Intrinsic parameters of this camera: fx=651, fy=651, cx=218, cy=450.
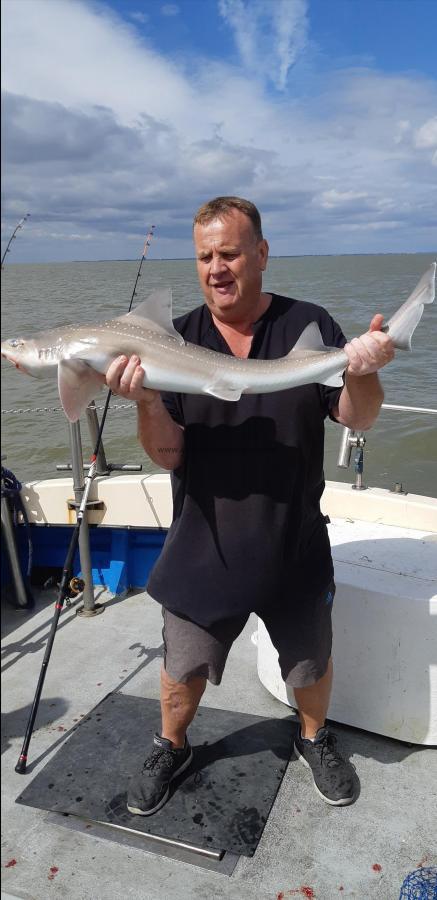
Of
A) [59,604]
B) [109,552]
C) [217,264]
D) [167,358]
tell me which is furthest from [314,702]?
[109,552]

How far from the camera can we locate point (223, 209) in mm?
2258

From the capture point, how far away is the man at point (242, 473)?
226cm

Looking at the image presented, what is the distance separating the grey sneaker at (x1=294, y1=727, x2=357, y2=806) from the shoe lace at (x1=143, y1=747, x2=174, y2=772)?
59 centimetres

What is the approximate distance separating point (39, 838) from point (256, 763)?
3.09 feet

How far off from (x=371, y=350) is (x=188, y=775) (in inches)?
77.1

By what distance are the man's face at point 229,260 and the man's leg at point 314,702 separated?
1.56m

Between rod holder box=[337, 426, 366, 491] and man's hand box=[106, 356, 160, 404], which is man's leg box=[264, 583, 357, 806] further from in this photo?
rod holder box=[337, 426, 366, 491]

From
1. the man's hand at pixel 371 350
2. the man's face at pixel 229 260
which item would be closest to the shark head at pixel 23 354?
the man's face at pixel 229 260

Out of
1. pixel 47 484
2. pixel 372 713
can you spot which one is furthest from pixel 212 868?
pixel 47 484

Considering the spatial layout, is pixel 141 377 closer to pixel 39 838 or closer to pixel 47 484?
pixel 39 838

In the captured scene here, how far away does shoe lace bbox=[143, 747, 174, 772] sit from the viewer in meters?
2.67

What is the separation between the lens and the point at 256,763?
288cm

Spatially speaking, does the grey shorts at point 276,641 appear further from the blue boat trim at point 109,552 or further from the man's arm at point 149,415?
the blue boat trim at point 109,552

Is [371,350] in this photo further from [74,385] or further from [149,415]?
[74,385]
